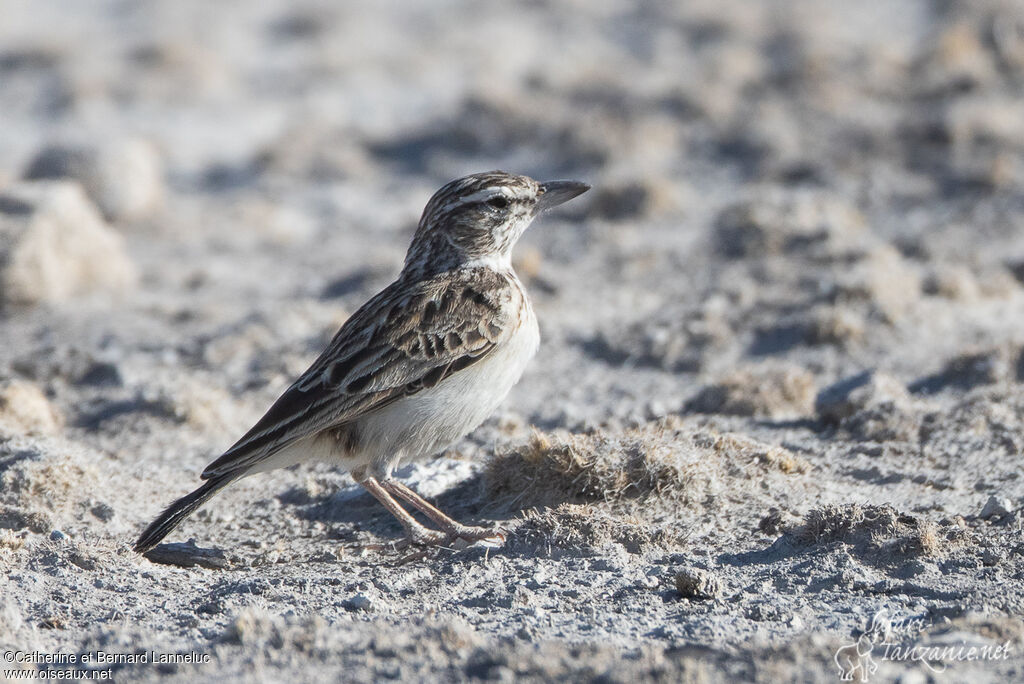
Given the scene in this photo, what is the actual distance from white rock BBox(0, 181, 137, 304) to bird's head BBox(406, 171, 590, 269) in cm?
520

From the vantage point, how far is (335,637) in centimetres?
489

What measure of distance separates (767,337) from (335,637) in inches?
223

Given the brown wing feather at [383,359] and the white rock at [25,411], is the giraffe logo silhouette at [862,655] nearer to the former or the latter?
the brown wing feather at [383,359]

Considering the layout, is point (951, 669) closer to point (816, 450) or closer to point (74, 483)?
point (816, 450)

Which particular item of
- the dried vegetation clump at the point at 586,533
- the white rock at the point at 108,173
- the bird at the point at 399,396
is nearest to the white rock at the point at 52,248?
the white rock at the point at 108,173

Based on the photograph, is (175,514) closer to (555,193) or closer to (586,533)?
(586,533)

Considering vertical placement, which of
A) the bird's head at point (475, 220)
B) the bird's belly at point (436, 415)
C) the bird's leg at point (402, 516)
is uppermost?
the bird's head at point (475, 220)

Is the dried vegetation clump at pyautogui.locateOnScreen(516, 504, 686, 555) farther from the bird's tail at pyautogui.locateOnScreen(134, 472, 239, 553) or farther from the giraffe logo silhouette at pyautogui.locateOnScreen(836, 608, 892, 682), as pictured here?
the bird's tail at pyautogui.locateOnScreen(134, 472, 239, 553)

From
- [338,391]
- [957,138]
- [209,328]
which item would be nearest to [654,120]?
[957,138]

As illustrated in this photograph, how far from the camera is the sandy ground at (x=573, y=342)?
5.30 m

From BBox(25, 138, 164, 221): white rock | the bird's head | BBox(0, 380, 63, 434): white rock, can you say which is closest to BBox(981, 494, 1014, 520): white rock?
the bird's head

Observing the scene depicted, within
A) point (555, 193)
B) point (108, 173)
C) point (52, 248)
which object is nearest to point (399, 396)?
point (555, 193)

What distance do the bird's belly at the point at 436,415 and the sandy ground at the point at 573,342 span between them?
1.72 ft

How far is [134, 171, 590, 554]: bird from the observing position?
238 inches
